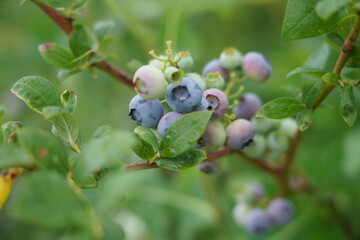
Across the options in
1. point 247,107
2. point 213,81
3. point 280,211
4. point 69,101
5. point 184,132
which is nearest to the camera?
point 184,132

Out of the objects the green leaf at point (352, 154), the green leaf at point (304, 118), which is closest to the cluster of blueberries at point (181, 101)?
the green leaf at point (304, 118)

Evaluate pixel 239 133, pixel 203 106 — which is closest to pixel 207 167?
pixel 239 133

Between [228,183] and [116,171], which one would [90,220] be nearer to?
[116,171]

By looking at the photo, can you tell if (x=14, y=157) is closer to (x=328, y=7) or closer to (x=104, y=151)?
(x=104, y=151)

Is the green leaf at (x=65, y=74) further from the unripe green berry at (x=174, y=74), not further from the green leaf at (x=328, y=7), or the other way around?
the green leaf at (x=328, y=7)

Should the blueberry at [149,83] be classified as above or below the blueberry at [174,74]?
below

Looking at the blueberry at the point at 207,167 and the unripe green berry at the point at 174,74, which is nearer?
the unripe green berry at the point at 174,74

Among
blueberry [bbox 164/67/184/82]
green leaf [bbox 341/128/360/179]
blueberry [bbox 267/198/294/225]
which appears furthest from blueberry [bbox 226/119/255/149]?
green leaf [bbox 341/128/360/179]
